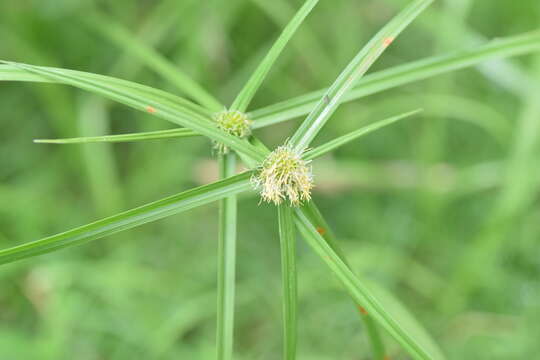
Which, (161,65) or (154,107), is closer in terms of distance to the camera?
(154,107)

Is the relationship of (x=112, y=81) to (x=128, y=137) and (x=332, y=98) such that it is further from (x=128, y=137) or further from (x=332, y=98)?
(x=332, y=98)

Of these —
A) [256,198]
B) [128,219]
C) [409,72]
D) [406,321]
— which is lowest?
[128,219]

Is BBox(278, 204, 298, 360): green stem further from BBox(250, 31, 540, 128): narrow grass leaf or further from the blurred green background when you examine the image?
the blurred green background

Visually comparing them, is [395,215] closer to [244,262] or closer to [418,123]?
[418,123]

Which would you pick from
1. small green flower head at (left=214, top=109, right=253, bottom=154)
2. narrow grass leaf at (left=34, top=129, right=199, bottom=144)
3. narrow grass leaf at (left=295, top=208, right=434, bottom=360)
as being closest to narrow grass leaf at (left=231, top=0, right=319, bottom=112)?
small green flower head at (left=214, top=109, right=253, bottom=154)

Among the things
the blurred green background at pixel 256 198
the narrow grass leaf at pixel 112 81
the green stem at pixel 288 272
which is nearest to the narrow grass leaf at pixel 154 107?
the narrow grass leaf at pixel 112 81

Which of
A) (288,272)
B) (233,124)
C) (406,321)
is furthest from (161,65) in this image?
(406,321)
